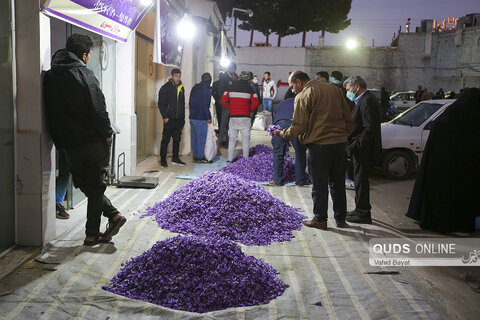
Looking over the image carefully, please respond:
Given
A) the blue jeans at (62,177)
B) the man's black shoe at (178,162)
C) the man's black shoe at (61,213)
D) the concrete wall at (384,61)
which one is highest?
the concrete wall at (384,61)

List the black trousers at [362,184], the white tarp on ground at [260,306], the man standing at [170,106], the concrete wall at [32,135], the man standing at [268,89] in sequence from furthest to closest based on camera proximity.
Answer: the man standing at [268,89], the man standing at [170,106], the black trousers at [362,184], the concrete wall at [32,135], the white tarp on ground at [260,306]

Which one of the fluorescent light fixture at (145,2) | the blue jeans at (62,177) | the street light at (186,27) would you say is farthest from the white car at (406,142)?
the blue jeans at (62,177)

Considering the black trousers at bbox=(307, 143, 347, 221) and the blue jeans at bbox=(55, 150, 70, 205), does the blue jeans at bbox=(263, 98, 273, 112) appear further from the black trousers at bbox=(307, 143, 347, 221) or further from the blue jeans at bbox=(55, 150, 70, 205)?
A: the blue jeans at bbox=(55, 150, 70, 205)

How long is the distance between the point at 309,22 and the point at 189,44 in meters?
38.4

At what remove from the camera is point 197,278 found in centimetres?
419

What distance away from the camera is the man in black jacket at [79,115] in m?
4.95

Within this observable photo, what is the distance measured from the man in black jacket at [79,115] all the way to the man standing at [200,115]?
627cm

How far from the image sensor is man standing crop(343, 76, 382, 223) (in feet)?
22.0

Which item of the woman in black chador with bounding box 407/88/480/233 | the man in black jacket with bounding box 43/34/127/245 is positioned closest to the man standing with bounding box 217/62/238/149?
the woman in black chador with bounding box 407/88/480/233

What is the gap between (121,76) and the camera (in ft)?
28.9

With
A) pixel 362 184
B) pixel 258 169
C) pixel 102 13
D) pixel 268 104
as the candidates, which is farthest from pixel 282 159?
pixel 268 104

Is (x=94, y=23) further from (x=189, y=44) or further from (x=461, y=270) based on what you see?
(x=189, y=44)

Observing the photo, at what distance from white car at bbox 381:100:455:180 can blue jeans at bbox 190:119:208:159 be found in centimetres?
408

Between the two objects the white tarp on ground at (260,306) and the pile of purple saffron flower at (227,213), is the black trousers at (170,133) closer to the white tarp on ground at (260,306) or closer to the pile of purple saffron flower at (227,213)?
the pile of purple saffron flower at (227,213)
